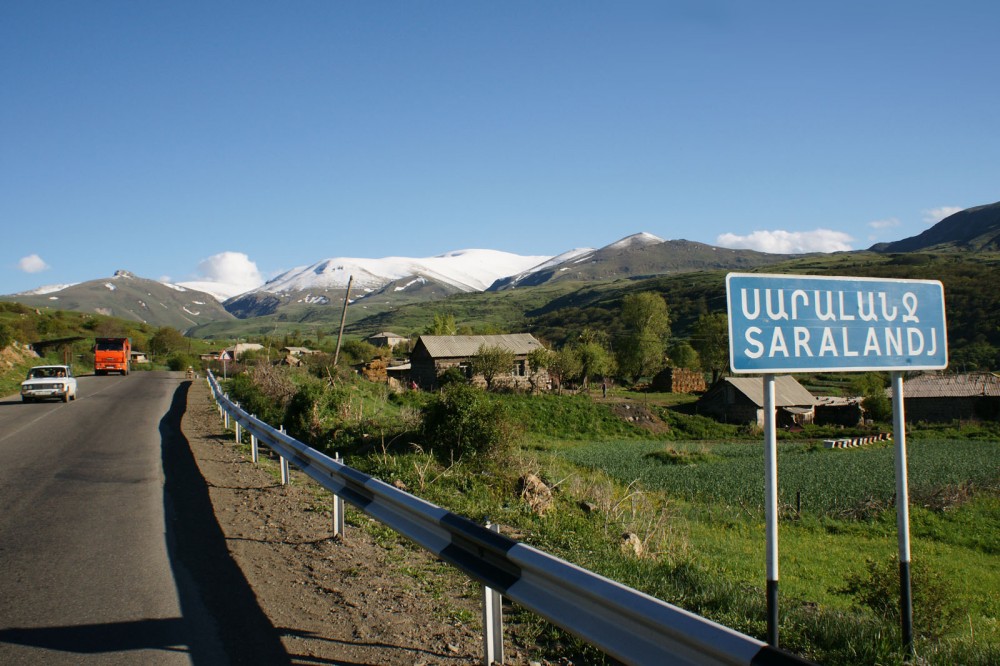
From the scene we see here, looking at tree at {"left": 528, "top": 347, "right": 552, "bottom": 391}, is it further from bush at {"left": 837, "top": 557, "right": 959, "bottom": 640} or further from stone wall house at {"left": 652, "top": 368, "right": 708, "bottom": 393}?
bush at {"left": 837, "top": 557, "right": 959, "bottom": 640}

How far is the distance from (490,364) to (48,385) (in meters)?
40.3

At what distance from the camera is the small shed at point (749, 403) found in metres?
61.3

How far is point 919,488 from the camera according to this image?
23.7 metres

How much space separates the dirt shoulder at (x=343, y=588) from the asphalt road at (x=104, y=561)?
36 cm

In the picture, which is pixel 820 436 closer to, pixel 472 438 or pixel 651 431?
pixel 651 431

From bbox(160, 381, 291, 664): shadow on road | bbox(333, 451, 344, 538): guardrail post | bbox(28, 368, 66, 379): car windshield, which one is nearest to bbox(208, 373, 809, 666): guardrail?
bbox(160, 381, 291, 664): shadow on road

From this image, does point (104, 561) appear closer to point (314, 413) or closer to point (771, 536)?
point (771, 536)

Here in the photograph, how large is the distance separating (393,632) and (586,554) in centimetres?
247

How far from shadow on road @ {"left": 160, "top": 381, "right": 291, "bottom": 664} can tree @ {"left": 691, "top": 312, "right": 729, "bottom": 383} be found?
255 ft

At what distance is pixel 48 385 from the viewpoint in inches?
1067

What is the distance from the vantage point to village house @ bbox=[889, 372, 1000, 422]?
56.8 m

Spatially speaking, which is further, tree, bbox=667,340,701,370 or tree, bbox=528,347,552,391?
tree, bbox=667,340,701,370

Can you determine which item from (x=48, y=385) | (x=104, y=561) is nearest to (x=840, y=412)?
(x=48, y=385)

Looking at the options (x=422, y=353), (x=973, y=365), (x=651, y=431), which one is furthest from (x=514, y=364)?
(x=973, y=365)
